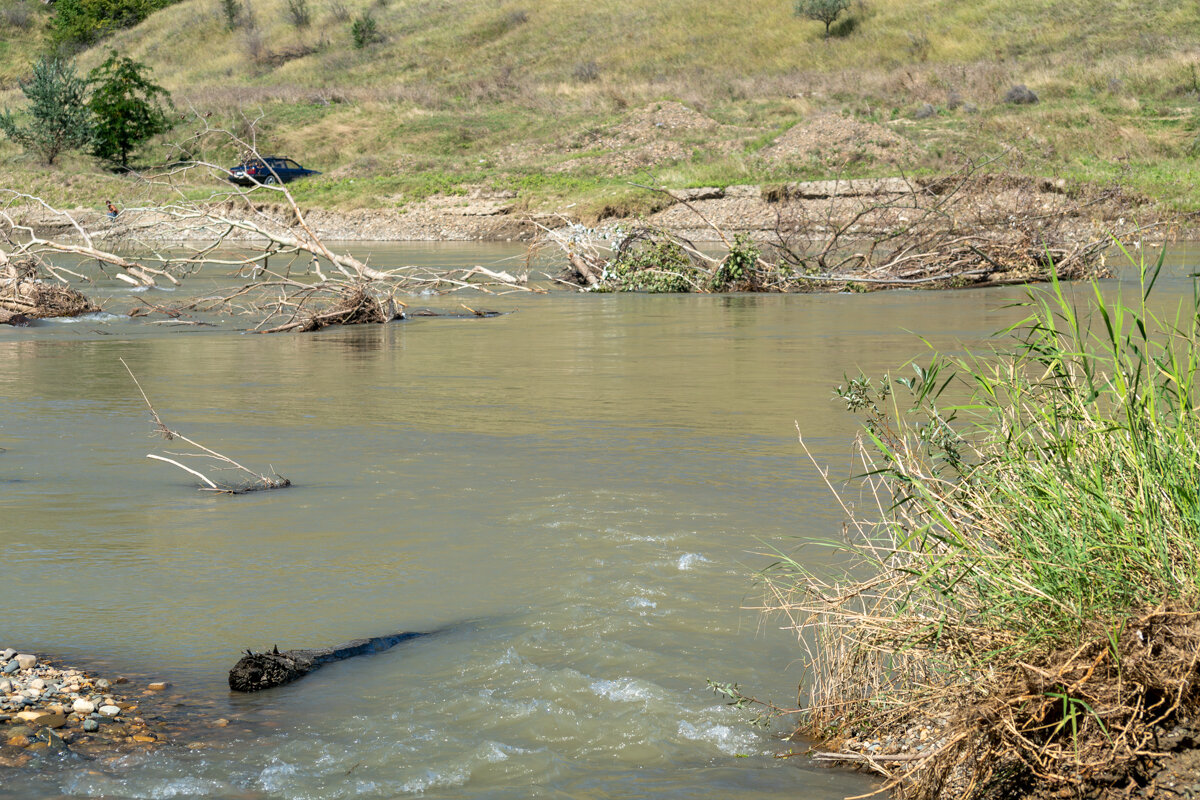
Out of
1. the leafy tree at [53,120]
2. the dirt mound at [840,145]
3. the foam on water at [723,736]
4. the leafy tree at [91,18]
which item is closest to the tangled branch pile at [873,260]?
the dirt mound at [840,145]

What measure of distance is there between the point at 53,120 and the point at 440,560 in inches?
1783

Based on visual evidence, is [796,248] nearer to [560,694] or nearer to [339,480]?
[339,480]

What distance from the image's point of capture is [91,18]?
270 feet

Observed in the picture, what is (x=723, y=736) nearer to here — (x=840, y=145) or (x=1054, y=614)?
(x=1054, y=614)

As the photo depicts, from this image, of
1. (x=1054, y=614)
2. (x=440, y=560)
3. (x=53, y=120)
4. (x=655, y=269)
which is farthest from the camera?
(x=53, y=120)

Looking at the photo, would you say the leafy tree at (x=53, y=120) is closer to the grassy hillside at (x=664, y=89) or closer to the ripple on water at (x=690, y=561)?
the grassy hillside at (x=664, y=89)

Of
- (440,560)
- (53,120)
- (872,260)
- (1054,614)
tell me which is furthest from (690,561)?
(53,120)

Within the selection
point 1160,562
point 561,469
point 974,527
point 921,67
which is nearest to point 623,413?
point 561,469

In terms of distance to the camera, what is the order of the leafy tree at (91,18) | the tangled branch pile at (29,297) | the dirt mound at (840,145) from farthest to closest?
the leafy tree at (91,18), the dirt mound at (840,145), the tangled branch pile at (29,297)

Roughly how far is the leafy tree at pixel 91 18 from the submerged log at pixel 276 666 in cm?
8593

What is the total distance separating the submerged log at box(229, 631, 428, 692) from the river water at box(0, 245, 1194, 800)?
6 centimetres

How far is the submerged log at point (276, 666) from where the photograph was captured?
4414mm

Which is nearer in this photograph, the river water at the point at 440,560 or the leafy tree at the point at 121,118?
the river water at the point at 440,560

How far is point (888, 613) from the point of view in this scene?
161 inches
